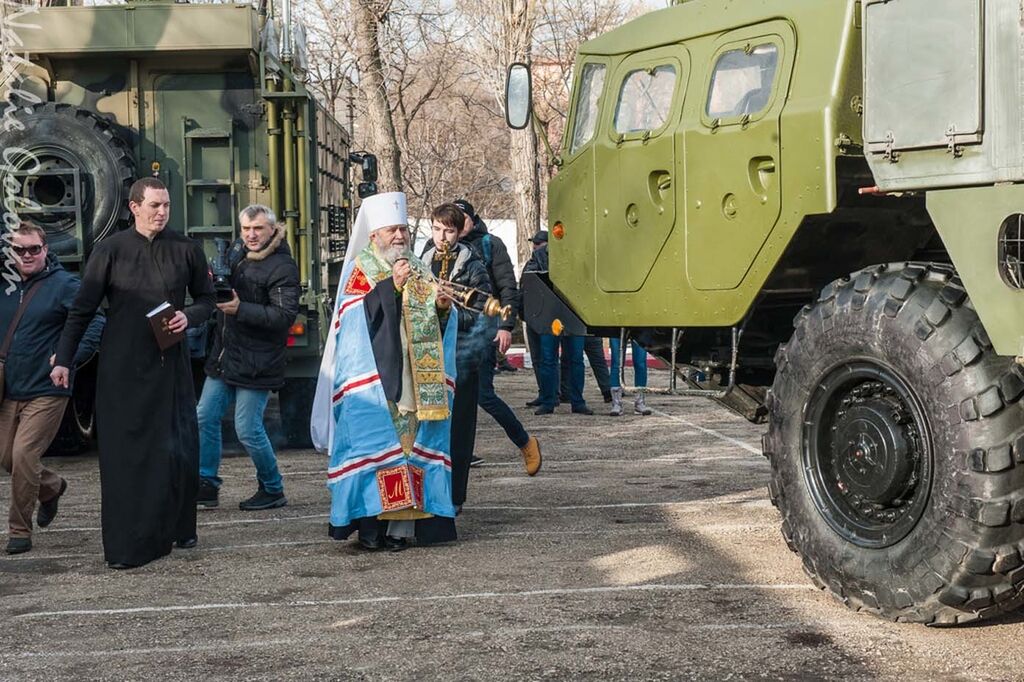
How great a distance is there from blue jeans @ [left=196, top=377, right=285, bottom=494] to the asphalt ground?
0.26 m

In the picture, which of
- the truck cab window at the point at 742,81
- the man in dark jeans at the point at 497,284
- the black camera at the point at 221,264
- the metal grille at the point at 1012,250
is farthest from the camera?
the black camera at the point at 221,264

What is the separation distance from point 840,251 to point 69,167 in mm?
6552

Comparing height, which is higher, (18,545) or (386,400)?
(386,400)

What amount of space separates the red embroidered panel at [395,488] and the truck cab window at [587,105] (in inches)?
83.4

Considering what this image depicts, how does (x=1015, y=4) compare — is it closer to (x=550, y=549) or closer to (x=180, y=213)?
(x=550, y=549)

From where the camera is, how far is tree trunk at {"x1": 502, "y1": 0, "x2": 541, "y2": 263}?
80.3ft

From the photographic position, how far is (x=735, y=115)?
277 inches

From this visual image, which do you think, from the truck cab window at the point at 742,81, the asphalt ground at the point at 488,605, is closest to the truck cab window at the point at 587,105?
the truck cab window at the point at 742,81

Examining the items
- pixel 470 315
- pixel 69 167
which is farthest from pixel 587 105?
pixel 69 167

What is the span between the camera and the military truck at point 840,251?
5.34m

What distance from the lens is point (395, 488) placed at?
7562 mm

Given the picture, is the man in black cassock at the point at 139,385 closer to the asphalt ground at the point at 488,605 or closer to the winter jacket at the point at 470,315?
the asphalt ground at the point at 488,605

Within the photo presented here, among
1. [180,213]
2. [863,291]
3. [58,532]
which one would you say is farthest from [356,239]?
[180,213]

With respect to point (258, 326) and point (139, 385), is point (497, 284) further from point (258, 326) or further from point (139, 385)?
point (139, 385)
